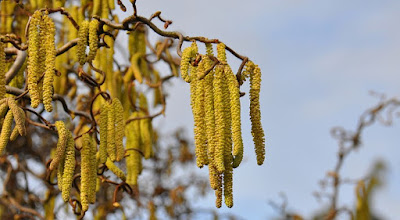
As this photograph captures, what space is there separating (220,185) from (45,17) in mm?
937

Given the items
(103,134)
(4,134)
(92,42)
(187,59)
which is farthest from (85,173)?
(187,59)

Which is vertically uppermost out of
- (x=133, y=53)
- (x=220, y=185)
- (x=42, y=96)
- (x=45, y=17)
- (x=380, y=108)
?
(x=380, y=108)

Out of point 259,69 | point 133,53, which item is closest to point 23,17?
point 133,53

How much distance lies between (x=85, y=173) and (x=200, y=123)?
0.71 meters

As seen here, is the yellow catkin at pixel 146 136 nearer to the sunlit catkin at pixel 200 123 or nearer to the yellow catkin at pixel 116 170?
the yellow catkin at pixel 116 170

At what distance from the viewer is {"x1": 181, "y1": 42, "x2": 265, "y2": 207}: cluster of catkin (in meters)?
2.40

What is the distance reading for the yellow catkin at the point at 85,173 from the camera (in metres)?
2.92

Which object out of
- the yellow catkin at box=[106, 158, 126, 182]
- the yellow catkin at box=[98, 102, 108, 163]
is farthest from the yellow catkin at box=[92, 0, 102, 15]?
the yellow catkin at box=[98, 102, 108, 163]

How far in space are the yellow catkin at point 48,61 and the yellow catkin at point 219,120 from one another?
0.57 metres

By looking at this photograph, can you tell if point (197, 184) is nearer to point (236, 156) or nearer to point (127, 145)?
point (127, 145)

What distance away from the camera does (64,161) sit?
2914 millimetres

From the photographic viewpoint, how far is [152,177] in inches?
347

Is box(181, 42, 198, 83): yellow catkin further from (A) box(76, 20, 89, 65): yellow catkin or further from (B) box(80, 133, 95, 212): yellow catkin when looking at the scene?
(B) box(80, 133, 95, 212): yellow catkin

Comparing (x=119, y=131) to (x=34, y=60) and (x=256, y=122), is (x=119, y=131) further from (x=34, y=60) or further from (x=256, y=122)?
(x=256, y=122)
